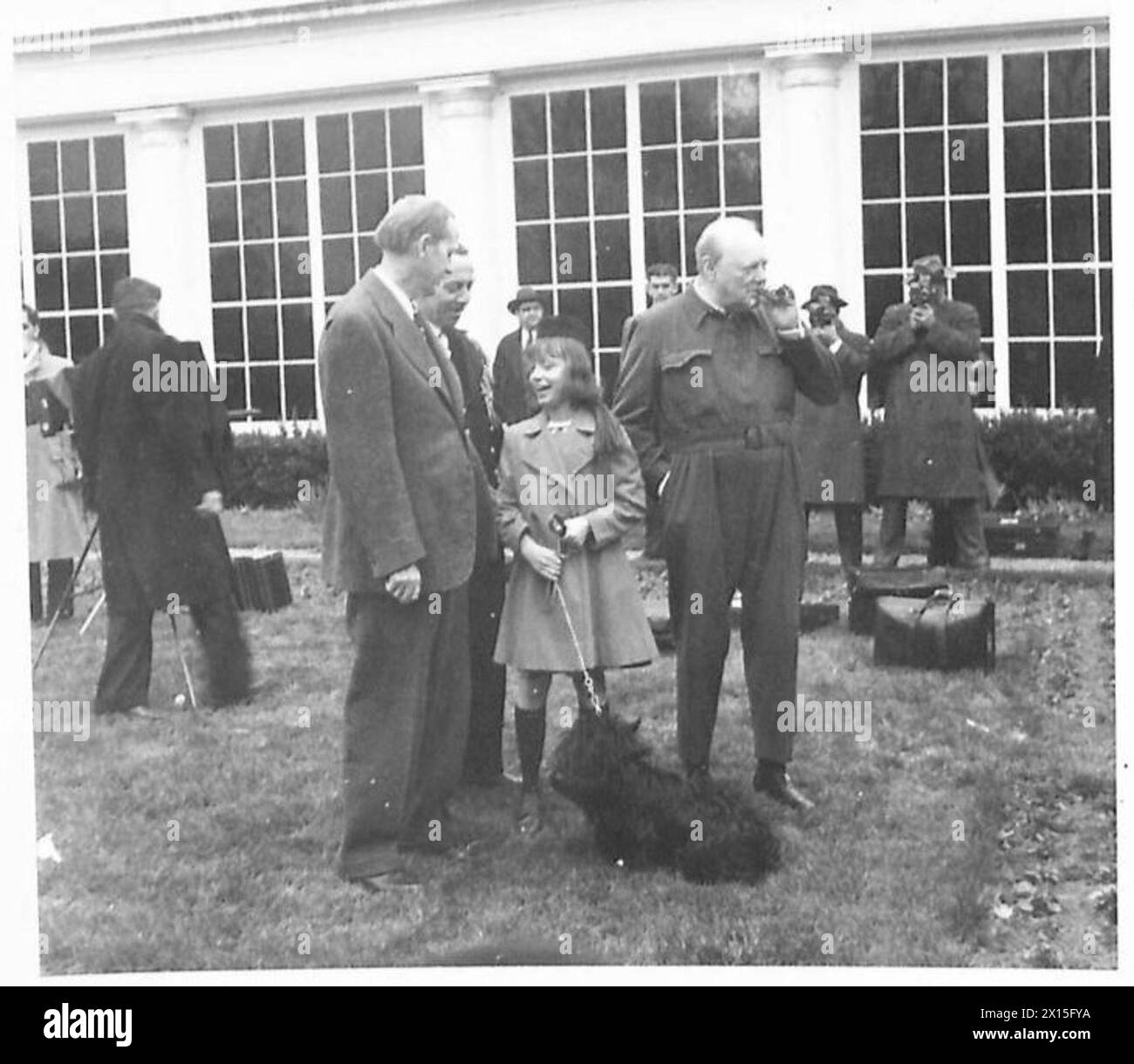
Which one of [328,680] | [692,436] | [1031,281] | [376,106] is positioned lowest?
[328,680]

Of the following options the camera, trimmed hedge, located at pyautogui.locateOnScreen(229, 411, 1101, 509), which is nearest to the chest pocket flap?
the camera

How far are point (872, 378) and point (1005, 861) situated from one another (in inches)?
51.3

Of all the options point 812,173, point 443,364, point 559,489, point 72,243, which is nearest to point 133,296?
point 72,243

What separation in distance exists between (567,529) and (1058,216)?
1.50 metres

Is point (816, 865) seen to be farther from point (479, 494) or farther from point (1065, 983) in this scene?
point (479, 494)

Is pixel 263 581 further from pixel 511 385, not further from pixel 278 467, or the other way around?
pixel 511 385

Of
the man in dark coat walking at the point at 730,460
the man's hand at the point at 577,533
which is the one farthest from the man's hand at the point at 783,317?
the man's hand at the point at 577,533

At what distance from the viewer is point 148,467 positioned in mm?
4684

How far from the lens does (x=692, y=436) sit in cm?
445

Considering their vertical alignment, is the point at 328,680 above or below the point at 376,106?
below

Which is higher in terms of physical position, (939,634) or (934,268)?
(934,268)

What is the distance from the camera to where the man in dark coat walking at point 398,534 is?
4207 millimetres

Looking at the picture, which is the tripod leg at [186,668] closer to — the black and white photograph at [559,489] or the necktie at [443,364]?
the black and white photograph at [559,489]
